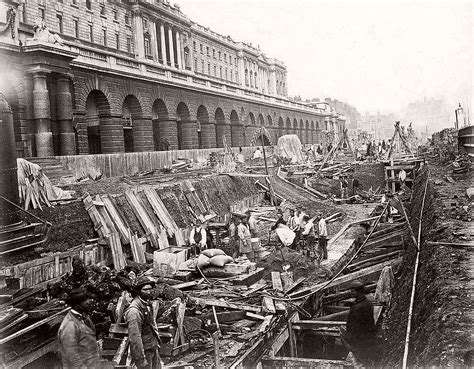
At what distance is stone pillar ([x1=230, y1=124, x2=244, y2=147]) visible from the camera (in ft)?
156

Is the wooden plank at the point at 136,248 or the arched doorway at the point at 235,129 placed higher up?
the arched doorway at the point at 235,129

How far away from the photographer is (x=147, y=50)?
4809 centimetres

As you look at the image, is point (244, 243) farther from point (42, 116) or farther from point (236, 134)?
point (236, 134)

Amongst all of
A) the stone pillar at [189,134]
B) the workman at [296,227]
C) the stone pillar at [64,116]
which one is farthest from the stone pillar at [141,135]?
the workman at [296,227]

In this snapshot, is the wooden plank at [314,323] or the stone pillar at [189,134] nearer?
the wooden plank at [314,323]

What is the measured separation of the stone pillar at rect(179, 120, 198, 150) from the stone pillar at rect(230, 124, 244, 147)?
368 inches

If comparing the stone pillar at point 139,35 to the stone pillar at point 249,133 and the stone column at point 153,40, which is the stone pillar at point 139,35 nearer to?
the stone column at point 153,40

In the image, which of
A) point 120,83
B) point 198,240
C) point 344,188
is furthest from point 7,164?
point 344,188

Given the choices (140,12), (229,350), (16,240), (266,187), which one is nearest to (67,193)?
(16,240)

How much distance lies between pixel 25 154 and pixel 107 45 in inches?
944

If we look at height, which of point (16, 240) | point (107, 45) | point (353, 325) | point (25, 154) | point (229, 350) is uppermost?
point (107, 45)

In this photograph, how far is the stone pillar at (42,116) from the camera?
21344mm

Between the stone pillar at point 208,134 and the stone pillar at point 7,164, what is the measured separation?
33511 mm

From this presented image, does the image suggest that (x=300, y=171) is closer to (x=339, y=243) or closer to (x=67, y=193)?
(x=339, y=243)
